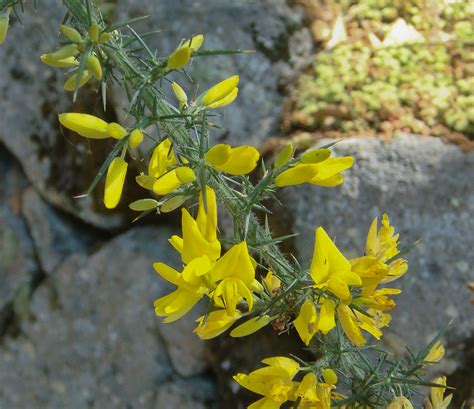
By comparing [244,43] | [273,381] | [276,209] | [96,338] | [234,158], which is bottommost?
[96,338]

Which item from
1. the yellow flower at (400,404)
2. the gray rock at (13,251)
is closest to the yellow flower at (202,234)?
the yellow flower at (400,404)

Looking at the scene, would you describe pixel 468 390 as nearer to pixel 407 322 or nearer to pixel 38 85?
pixel 407 322

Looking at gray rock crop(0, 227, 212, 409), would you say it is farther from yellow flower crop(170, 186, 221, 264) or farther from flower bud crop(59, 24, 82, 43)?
flower bud crop(59, 24, 82, 43)

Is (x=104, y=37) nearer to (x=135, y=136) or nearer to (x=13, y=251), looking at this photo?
(x=135, y=136)

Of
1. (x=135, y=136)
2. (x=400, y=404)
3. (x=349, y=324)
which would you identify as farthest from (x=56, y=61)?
(x=400, y=404)

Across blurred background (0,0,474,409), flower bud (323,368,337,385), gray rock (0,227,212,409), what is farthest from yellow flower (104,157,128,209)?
gray rock (0,227,212,409)

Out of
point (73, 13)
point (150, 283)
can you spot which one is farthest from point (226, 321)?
point (150, 283)
